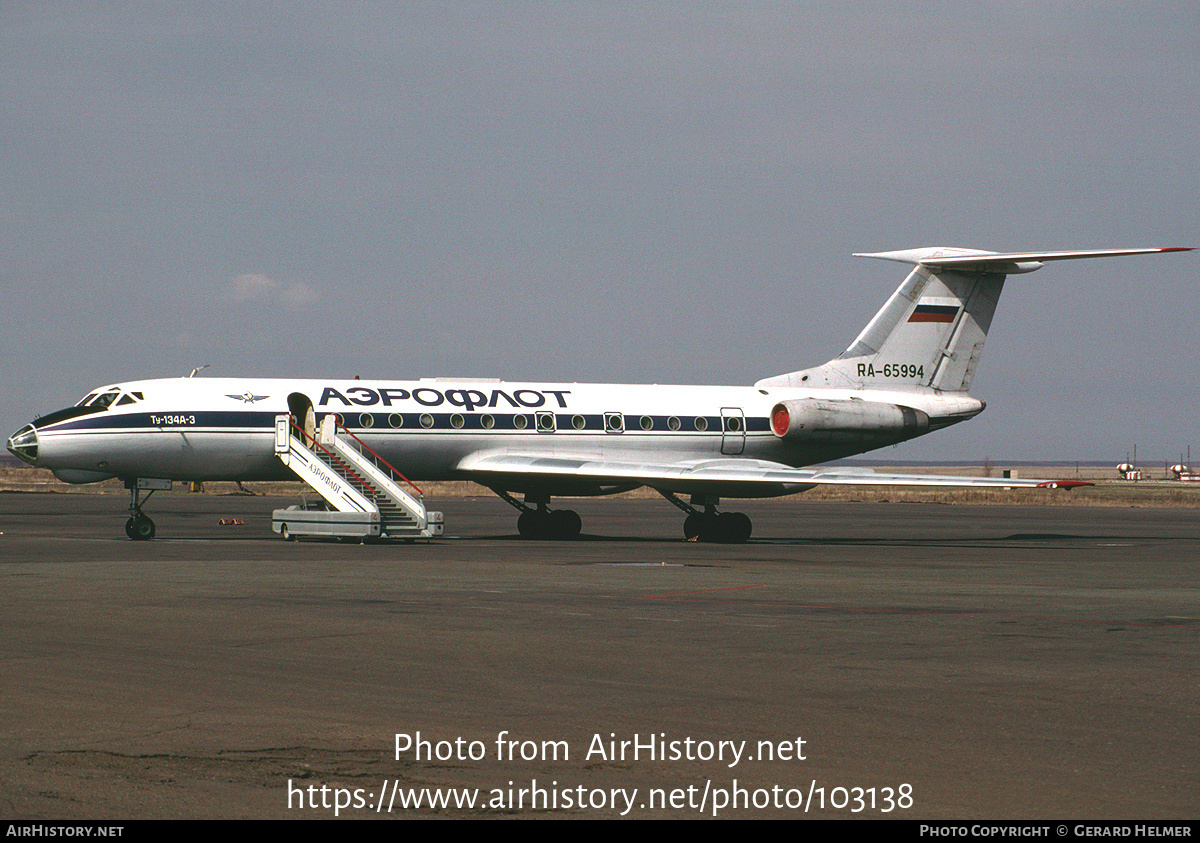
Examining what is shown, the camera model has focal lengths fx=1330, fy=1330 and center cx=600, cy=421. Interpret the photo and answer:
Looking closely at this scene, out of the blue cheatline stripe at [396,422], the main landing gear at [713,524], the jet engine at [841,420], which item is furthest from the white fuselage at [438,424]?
the main landing gear at [713,524]

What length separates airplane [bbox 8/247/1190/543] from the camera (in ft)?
98.9

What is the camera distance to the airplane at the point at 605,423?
3014 cm

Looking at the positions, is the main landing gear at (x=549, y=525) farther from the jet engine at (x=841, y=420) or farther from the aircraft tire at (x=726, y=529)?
the jet engine at (x=841, y=420)

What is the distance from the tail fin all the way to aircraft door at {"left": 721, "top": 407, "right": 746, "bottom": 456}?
2032mm

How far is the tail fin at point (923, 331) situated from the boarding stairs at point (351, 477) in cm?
1167

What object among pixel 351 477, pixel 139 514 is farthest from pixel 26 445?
pixel 351 477

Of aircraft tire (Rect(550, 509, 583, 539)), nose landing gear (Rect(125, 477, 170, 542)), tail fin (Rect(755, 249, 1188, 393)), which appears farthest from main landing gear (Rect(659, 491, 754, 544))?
nose landing gear (Rect(125, 477, 170, 542))

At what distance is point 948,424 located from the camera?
36.1m

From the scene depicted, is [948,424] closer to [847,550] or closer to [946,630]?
[847,550]

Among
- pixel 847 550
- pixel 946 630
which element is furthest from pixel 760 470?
pixel 946 630

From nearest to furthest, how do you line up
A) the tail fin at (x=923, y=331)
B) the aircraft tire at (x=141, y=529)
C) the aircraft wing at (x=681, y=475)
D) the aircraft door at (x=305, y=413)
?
the aircraft tire at (x=141, y=529) → the aircraft wing at (x=681, y=475) → the aircraft door at (x=305, y=413) → the tail fin at (x=923, y=331)

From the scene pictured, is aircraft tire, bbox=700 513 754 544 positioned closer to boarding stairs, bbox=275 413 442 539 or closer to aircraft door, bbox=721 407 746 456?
aircraft door, bbox=721 407 746 456

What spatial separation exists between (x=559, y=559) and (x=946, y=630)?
11.0 metres

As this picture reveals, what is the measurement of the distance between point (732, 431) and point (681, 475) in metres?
3.87
